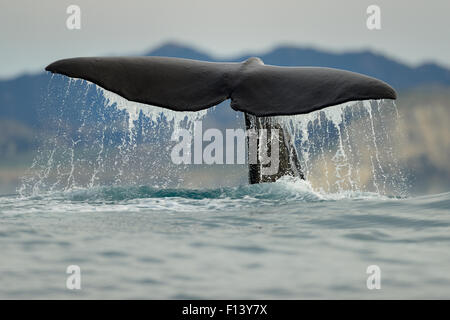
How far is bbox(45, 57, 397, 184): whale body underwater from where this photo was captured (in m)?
7.29

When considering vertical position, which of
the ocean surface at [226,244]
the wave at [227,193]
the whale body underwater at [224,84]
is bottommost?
the ocean surface at [226,244]

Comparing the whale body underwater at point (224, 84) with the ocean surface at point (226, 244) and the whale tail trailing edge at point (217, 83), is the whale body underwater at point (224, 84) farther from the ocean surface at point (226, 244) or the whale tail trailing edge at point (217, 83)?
the ocean surface at point (226, 244)

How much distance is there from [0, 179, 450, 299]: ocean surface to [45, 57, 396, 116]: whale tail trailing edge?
1.23 m

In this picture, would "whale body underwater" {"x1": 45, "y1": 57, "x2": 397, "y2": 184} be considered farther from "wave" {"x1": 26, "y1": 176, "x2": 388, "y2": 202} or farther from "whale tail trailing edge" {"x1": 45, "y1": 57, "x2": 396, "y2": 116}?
"wave" {"x1": 26, "y1": 176, "x2": 388, "y2": 202}

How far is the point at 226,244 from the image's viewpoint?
6.46m

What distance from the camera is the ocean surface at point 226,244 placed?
5223mm

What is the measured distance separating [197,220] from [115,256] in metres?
1.62

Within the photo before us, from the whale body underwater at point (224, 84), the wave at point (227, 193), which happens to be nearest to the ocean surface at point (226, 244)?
the wave at point (227, 193)

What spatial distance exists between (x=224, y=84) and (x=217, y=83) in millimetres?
83

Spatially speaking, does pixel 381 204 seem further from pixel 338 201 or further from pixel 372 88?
pixel 372 88

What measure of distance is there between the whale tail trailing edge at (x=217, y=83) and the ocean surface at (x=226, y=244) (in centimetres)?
123

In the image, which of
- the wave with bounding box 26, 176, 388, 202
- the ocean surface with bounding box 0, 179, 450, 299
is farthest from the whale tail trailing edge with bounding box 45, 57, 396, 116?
the wave with bounding box 26, 176, 388, 202

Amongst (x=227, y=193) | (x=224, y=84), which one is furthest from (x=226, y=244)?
(x=227, y=193)

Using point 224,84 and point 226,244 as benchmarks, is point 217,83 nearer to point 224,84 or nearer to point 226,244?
point 224,84
